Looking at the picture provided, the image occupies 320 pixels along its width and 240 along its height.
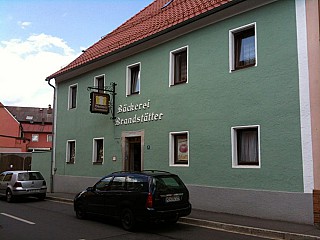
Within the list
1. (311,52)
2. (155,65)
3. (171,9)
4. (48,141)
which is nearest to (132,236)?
(311,52)

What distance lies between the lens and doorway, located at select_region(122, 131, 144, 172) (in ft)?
50.3

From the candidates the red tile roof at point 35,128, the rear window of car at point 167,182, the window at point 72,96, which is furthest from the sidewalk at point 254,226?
the red tile roof at point 35,128

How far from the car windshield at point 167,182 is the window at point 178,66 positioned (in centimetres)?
496

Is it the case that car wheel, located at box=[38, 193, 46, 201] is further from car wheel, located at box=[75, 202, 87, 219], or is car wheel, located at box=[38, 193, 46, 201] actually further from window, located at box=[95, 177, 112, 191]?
window, located at box=[95, 177, 112, 191]

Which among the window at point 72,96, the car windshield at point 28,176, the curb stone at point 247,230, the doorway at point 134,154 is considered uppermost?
the window at point 72,96

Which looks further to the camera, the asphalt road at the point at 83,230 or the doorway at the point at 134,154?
the doorway at the point at 134,154

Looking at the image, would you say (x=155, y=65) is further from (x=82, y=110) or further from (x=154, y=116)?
(x=82, y=110)

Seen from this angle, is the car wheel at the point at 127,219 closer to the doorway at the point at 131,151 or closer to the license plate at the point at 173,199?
the license plate at the point at 173,199

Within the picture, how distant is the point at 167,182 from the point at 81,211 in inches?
135

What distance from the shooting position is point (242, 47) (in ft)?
38.0

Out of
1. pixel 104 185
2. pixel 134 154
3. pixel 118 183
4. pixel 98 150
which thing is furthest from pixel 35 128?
pixel 118 183

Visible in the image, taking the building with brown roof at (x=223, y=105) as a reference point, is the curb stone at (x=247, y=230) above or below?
below

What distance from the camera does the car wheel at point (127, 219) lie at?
29.6 feet

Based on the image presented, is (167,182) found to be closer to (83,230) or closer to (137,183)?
(137,183)
